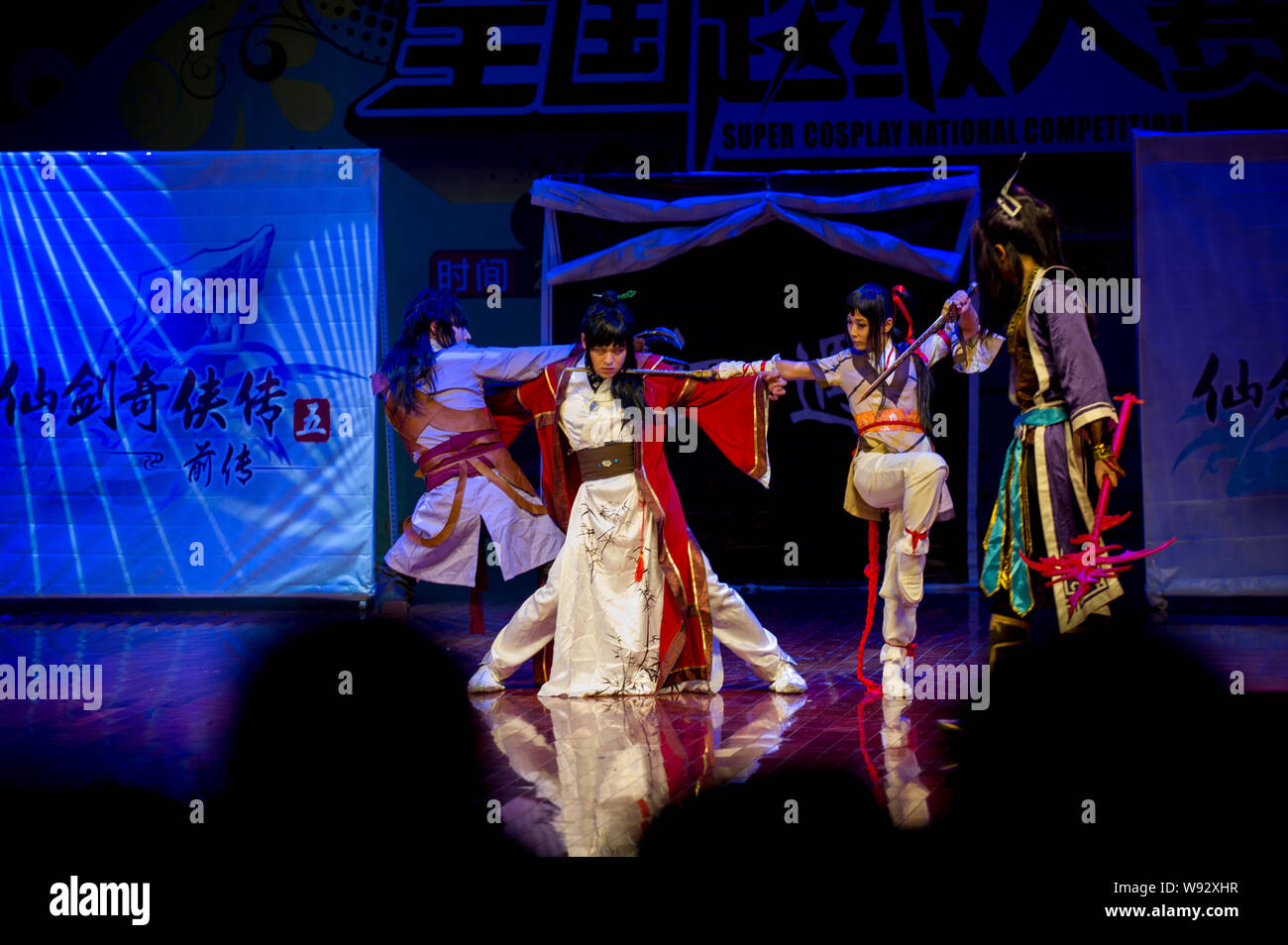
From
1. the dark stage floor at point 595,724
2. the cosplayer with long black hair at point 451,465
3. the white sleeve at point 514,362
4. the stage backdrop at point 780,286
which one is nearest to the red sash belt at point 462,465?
the cosplayer with long black hair at point 451,465

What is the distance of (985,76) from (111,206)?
4.98 meters

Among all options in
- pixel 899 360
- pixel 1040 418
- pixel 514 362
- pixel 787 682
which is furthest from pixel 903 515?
pixel 514 362

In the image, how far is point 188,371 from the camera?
22.6 feet

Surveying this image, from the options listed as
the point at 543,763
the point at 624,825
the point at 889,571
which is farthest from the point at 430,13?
the point at 624,825

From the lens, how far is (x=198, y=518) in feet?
Answer: 22.6

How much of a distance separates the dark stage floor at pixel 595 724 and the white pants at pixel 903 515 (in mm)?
310

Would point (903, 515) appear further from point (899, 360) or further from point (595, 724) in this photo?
point (595, 724)

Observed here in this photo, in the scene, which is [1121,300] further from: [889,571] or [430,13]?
[430,13]

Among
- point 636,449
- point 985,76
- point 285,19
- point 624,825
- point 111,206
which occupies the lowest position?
point 624,825

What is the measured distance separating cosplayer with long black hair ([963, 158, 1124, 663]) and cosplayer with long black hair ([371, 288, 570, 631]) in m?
2.97

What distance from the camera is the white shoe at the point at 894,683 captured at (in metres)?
4.64

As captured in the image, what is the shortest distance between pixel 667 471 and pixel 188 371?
11.1 feet

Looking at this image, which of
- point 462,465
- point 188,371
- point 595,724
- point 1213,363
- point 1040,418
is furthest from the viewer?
point 188,371

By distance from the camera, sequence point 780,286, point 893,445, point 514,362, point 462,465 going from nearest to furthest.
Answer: point 893,445 → point 514,362 → point 462,465 → point 780,286
